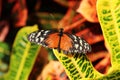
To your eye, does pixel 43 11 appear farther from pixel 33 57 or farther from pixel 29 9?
pixel 33 57

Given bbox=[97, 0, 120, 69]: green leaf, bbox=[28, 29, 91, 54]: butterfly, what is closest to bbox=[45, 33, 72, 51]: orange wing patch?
bbox=[28, 29, 91, 54]: butterfly

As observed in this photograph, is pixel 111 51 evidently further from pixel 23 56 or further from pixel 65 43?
pixel 23 56

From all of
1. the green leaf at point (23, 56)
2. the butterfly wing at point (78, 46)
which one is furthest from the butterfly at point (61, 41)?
the green leaf at point (23, 56)

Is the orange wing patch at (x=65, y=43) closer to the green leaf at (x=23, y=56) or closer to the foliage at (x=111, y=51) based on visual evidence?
the foliage at (x=111, y=51)

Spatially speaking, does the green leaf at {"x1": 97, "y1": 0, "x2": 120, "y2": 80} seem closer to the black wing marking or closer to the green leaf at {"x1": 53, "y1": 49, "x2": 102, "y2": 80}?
the green leaf at {"x1": 53, "y1": 49, "x2": 102, "y2": 80}

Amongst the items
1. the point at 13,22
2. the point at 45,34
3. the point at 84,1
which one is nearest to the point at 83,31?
the point at 84,1

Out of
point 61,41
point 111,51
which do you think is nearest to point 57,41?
point 61,41
